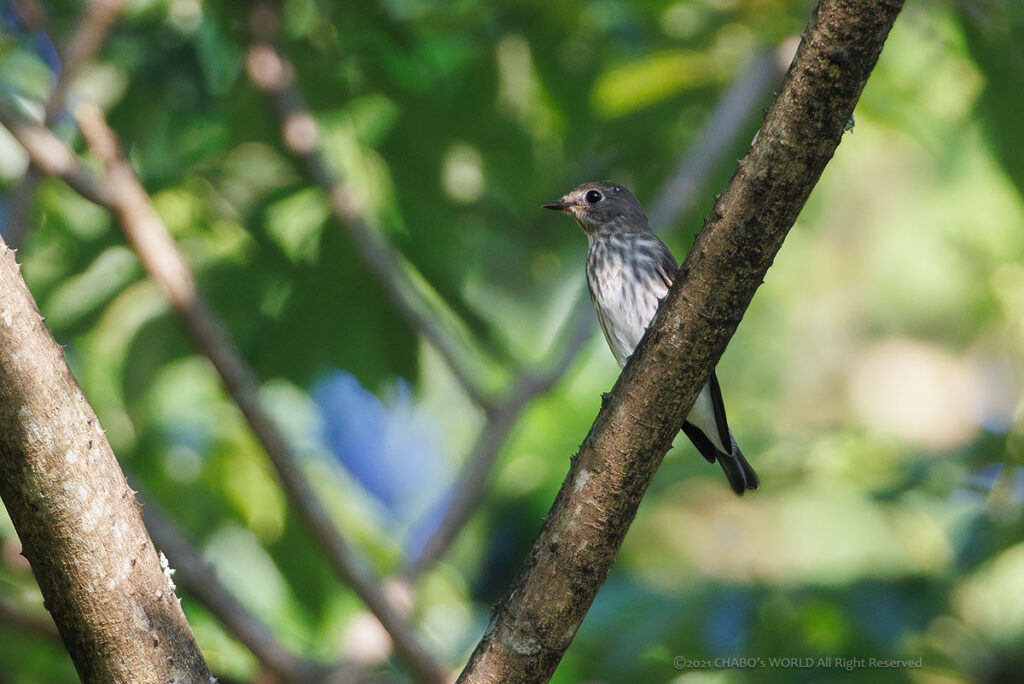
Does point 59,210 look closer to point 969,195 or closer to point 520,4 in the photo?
point 520,4

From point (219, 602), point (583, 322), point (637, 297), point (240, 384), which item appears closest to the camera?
point (219, 602)

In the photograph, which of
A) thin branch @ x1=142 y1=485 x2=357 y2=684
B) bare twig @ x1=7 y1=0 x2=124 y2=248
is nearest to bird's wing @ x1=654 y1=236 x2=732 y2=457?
thin branch @ x1=142 y1=485 x2=357 y2=684

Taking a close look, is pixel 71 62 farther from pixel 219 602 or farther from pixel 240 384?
pixel 219 602

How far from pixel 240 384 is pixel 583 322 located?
1.57 meters

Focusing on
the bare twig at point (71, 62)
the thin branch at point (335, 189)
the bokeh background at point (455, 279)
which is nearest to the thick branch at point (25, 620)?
the bokeh background at point (455, 279)

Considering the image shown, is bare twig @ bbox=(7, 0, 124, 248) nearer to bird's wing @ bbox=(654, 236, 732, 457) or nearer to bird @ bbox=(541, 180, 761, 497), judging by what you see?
bird @ bbox=(541, 180, 761, 497)

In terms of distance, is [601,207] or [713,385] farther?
[601,207]

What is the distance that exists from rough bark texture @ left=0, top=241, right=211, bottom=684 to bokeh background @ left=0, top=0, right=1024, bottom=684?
5.96 ft

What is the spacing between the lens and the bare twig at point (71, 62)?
4035 millimetres

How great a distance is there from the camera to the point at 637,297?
4.34 metres

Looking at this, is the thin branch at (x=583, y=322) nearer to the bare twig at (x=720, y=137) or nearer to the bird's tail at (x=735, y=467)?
the bare twig at (x=720, y=137)

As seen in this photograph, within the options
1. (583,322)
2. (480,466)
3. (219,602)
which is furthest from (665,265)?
(219,602)

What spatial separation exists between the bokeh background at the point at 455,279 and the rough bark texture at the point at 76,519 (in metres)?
1.82

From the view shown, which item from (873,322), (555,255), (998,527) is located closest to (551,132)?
(555,255)
